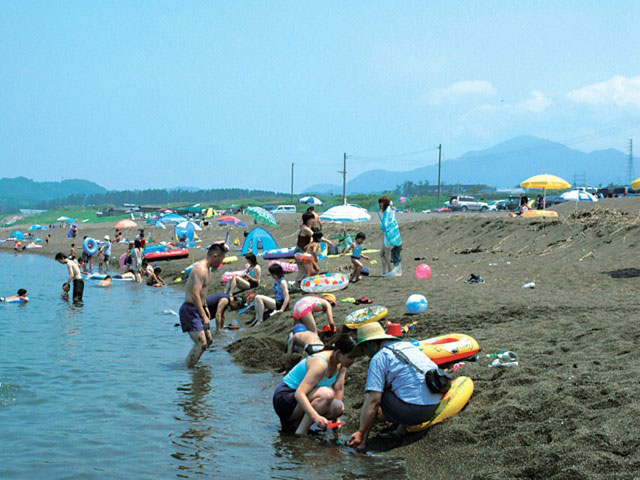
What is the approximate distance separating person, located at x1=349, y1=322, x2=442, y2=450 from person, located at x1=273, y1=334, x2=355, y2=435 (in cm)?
38

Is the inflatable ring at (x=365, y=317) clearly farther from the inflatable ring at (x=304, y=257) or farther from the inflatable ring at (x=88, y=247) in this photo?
the inflatable ring at (x=88, y=247)

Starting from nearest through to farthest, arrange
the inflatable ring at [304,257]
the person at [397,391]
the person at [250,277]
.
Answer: the person at [397,391] → the inflatable ring at [304,257] → the person at [250,277]

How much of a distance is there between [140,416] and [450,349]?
3.62 meters

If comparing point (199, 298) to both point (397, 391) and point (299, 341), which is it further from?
point (397, 391)

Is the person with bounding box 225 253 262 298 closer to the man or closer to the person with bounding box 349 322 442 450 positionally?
the man

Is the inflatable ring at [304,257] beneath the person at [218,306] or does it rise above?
above

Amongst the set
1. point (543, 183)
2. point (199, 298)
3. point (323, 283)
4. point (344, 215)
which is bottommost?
point (323, 283)

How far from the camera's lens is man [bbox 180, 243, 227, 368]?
973 centimetres

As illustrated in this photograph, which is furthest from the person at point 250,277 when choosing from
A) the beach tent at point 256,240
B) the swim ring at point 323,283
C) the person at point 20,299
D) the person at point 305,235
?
the person at point 20,299

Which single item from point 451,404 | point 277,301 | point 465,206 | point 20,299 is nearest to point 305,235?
point 277,301

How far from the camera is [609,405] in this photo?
5.96 metres

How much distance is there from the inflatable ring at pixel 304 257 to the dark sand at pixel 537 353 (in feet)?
3.42

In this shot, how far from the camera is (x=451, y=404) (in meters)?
6.68

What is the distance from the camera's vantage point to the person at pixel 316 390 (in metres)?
6.76
